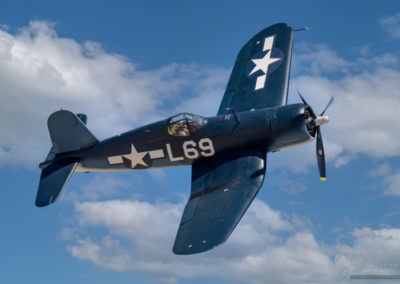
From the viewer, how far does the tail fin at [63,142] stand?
669 inches

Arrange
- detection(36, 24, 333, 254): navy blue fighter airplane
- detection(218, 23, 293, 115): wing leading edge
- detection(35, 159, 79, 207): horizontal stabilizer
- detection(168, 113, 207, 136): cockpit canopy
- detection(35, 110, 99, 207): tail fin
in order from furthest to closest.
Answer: detection(218, 23, 293, 115): wing leading edge
detection(35, 110, 99, 207): tail fin
detection(35, 159, 79, 207): horizontal stabilizer
detection(168, 113, 207, 136): cockpit canopy
detection(36, 24, 333, 254): navy blue fighter airplane

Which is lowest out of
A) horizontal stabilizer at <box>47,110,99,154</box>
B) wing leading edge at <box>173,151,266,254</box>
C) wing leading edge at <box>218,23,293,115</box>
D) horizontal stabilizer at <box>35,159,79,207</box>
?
wing leading edge at <box>173,151,266,254</box>

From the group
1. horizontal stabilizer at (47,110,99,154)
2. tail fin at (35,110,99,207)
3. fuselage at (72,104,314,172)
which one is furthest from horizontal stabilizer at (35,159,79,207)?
fuselage at (72,104,314,172)

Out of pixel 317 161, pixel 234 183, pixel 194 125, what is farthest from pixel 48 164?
pixel 317 161

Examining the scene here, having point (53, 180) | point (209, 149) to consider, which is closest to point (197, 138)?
point (209, 149)

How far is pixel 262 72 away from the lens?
1911cm

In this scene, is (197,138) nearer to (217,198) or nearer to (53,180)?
(217,198)

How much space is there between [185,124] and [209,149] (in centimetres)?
116

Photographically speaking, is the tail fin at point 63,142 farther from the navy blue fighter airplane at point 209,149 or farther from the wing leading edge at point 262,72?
the wing leading edge at point 262,72

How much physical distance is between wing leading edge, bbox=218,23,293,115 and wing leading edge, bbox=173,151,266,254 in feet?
11.2

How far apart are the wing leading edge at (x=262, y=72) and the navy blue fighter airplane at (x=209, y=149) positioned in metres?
0.05

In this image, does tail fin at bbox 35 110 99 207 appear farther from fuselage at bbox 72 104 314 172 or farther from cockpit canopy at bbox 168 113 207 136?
cockpit canopy at bbox 168 113 207 136

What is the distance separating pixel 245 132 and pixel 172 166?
119 inches

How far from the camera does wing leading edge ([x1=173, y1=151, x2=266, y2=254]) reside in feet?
41.4
